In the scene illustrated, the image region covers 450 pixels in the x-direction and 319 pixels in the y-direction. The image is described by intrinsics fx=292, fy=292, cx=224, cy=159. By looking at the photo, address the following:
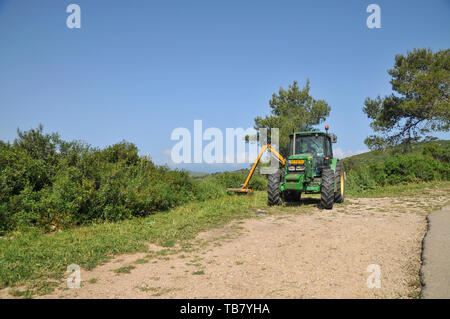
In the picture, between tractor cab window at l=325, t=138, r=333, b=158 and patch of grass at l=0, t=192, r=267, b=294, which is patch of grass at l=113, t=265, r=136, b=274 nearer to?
patch of grass at l=0, t=192, r=267, b=294

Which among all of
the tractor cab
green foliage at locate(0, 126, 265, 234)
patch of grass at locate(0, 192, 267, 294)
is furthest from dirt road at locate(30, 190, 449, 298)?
green foliage at locate(0, 126, 265, 234)

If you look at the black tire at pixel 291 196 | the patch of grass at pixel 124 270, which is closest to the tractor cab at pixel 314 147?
the black tire at pixel 291 196

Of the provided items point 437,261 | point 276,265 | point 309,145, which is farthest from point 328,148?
point 276,265

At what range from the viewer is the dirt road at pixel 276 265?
3.61 metres

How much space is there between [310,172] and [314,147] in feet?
3.98

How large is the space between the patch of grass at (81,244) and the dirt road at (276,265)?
1.16 ft

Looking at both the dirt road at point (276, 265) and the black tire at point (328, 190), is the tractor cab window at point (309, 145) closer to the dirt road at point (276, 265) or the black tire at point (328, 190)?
the black tire at point (328, 190)

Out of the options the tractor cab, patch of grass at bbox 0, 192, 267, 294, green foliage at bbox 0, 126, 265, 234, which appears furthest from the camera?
the tractor cab

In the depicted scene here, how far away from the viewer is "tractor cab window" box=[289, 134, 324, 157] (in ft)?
34.3

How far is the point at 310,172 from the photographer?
9.76m

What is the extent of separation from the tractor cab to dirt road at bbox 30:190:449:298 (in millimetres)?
3292
